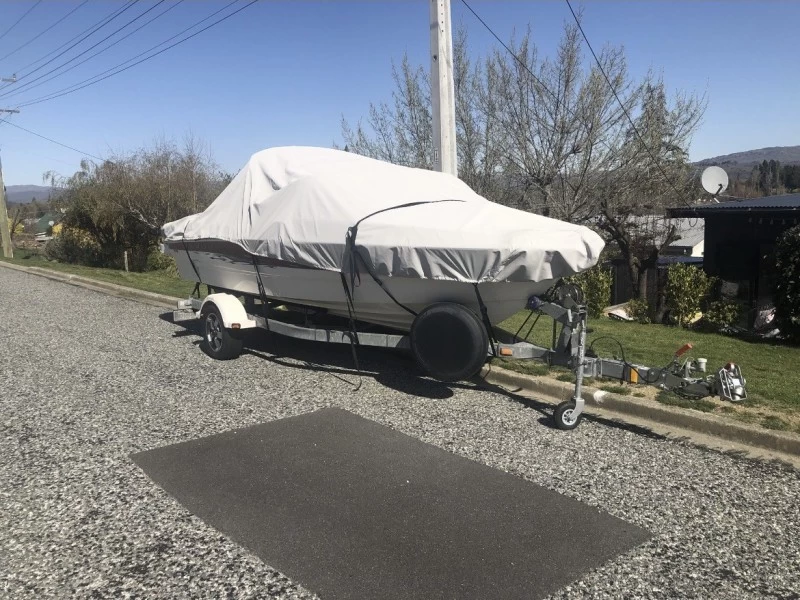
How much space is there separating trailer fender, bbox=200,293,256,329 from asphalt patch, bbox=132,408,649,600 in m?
2.59

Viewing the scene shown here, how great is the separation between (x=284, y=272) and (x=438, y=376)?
8.19 ft

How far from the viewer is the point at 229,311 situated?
821 cm

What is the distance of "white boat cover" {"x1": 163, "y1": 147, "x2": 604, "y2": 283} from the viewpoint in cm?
578

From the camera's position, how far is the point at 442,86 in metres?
9.90

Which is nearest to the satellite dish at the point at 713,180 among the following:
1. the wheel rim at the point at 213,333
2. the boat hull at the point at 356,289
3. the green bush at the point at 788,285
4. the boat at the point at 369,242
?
the green bush at the point at 788,285

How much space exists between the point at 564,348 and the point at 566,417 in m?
0.64

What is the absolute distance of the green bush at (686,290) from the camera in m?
11.2

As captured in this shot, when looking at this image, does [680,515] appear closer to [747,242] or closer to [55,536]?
[55,536]

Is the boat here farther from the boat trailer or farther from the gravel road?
the gravel road

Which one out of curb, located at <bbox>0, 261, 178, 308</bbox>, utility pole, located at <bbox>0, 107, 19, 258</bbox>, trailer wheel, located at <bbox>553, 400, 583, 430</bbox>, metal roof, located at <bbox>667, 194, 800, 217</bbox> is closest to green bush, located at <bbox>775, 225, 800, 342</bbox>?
metal roof, located at <bbox>667, 194, 800, 217</bbox>

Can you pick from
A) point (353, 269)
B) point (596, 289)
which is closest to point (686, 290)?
point (596, 289)

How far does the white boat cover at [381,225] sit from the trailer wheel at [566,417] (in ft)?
3.76

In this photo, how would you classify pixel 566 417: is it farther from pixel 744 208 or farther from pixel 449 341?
pixel 744 208

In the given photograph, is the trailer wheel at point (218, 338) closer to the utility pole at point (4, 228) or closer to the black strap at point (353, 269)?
Answer: the black strap at point (353, 269)
